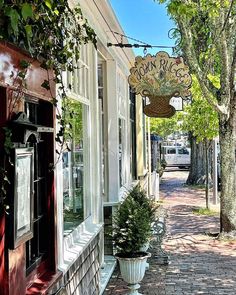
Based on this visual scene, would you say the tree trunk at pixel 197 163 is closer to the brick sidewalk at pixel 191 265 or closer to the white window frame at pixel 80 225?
the brick sidewalk at pixel 191 265

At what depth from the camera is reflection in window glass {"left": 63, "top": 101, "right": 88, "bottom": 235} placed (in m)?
4.88

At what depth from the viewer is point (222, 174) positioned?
10516 mm

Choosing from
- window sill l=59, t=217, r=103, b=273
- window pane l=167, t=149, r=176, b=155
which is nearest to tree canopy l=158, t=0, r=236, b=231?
window sill l=59, t=217, r=103, b=273

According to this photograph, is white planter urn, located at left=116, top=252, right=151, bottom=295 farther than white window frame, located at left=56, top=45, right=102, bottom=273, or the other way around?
white planter urn, located at left=116, top=252, right=151, bottom=295

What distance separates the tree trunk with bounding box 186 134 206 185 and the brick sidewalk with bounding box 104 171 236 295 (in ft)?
33.6

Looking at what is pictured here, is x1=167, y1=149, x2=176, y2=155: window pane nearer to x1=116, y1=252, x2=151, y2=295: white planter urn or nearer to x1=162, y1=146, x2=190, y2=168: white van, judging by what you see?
x1=162, y1=146, x2=190, y2=168: white van

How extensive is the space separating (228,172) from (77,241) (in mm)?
6028

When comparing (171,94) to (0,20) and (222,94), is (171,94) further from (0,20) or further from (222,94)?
(0,20)

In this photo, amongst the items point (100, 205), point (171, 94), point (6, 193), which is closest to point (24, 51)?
point (6, 193)

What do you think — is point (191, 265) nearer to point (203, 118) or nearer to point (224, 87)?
point (224, 87)

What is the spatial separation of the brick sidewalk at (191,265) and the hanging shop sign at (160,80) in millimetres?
2596

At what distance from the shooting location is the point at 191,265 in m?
8.14

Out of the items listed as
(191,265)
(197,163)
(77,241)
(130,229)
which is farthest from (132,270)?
(197,163)

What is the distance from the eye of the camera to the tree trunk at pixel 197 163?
2369 centimetres
